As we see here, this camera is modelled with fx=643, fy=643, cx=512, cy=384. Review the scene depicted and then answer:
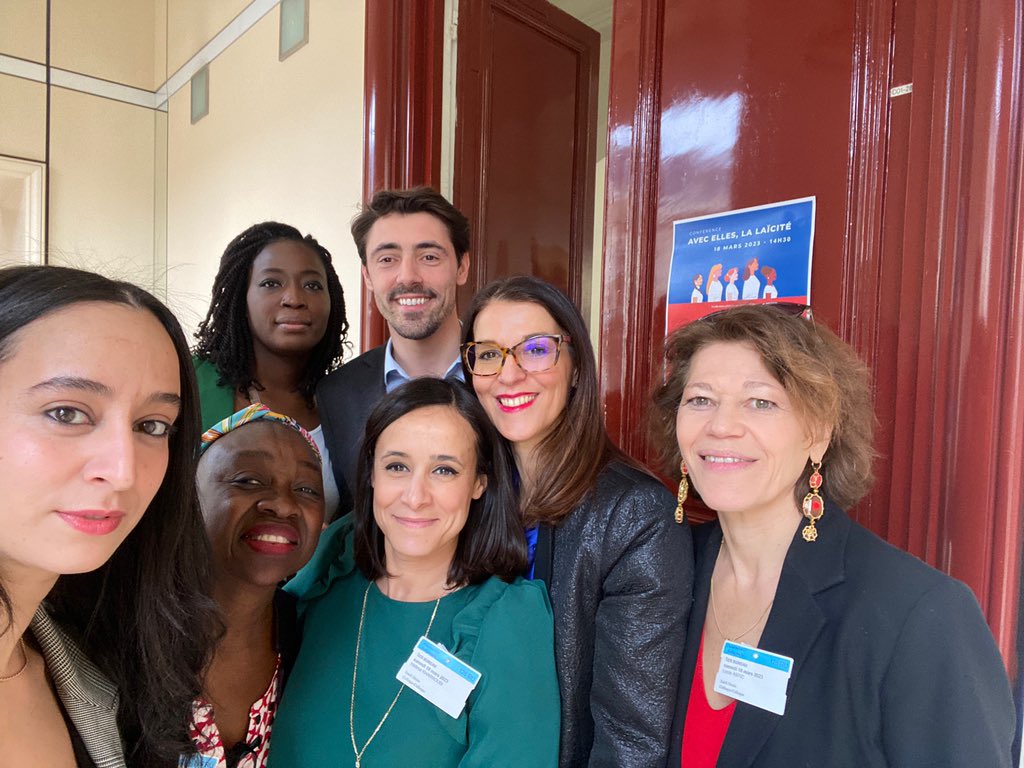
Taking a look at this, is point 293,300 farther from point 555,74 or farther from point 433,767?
point 555,74

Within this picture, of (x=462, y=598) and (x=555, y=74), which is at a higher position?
(x=555, y=74)

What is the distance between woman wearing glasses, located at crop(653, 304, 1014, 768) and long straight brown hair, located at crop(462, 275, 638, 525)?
206mm

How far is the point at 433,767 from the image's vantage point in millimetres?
1336

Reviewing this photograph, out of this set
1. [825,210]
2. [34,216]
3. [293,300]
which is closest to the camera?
[825,210]

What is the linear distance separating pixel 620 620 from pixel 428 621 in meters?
0.45

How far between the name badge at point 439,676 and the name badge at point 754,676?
0.52 metres

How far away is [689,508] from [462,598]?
0.97 m

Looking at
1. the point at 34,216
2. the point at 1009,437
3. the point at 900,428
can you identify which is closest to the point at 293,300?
the point at 900,428

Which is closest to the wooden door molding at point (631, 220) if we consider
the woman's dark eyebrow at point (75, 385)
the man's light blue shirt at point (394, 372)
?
the man's light blue shirt at point (394, 372)

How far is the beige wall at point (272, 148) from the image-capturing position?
3705mm

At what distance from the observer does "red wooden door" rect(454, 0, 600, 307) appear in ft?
11.0

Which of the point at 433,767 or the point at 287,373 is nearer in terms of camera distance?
the point at 433,767

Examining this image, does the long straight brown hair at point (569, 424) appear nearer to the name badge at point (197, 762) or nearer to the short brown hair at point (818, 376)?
the short brown hair at point (818, 376)

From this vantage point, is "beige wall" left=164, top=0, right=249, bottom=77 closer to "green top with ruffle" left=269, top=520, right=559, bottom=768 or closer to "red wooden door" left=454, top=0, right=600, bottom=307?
"red wooden door" left=454, top=0, right=600, bottom=307
